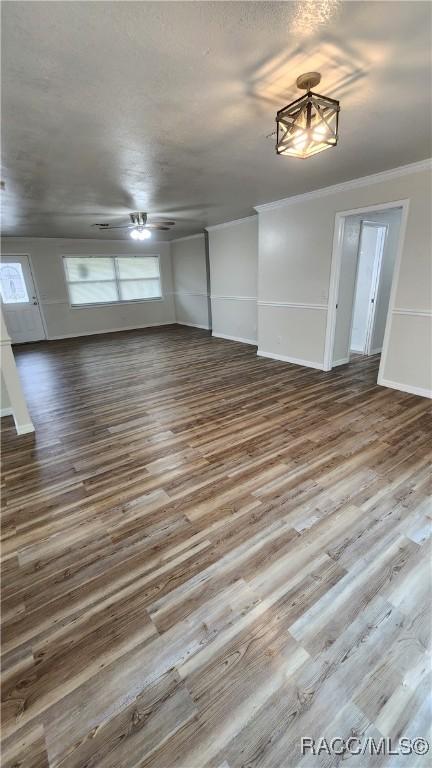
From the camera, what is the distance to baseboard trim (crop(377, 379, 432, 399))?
364 cm

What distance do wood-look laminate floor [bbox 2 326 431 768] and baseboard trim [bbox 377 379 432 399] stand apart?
1.41 ft

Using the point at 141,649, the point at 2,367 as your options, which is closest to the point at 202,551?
the point at 141,649

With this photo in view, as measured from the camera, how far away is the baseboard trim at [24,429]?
322cm

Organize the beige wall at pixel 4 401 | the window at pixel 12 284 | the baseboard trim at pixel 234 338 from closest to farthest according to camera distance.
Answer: the beige wall at pixel 4 401 < the baseboard trim at pixel 234 338 < the window at pixel 12 284

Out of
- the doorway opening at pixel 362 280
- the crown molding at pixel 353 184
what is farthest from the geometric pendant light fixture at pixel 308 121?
the doorway opening at pixel 362 280

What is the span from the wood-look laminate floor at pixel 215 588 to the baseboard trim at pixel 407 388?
1.41 ft

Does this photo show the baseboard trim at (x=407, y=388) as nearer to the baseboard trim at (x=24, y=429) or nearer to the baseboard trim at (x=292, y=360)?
the baseboard trim at (x=292, y=360)

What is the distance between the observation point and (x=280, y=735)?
3.49 ft

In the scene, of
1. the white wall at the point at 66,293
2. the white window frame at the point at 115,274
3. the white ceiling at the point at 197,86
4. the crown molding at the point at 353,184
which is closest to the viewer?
the white ceiling at the point at 197,86

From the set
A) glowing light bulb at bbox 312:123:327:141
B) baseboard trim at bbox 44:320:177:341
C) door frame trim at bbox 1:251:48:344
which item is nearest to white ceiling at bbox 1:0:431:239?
glowing light bulb at bbox 312:123:327:141

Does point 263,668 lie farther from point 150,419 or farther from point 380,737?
point 150,419

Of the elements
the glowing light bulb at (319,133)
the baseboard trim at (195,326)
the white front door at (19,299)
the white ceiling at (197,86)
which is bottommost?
the baseboard trim at (195,326)

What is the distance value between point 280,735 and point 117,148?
12.0ft

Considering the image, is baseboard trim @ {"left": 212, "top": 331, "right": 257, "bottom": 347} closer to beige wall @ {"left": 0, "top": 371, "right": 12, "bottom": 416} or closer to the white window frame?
the white window frame
